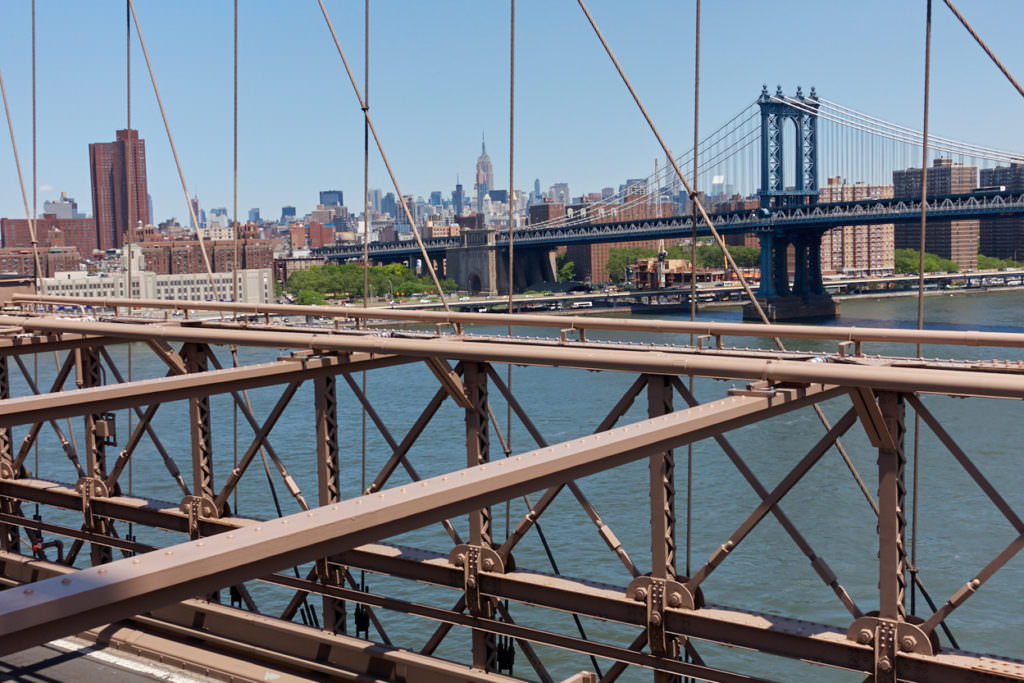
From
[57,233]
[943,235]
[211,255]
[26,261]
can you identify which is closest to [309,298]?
[211,255]

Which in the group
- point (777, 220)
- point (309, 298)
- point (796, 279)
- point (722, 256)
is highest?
point (777, 220)

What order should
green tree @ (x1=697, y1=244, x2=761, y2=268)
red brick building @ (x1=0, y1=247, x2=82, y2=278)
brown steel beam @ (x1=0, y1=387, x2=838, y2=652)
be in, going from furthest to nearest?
red brick building @ (x1=0, y1=247, x2=82, y2=278)
green tree @ (x1=697, y1=244, x2=761, y2=268)
brown steel beam @ (x1=0, y1=387, x2=838, y2=652)

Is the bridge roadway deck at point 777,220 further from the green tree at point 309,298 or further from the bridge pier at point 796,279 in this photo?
the green tree at point 309,298

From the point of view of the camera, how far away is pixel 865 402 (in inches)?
203

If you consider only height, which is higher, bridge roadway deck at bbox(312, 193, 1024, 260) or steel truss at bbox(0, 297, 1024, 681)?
bridge roadway deck at bbox(312, 193, 1024, 260)

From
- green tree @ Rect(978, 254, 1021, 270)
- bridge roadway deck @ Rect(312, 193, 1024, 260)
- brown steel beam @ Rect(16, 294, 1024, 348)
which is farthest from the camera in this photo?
green tree @ Rect(978, 254, 1021, 270)

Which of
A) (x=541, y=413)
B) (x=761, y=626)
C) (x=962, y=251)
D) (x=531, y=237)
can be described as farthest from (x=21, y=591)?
(x=962, y=251)

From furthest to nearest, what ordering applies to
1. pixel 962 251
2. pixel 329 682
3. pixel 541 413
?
pixel 962 251 → pixel 541 413 → pixel 329 682

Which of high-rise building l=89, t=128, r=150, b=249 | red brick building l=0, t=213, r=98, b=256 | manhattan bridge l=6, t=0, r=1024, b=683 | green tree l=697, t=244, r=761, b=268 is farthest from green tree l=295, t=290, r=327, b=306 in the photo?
red brick building l=0, t=213, r=98, b=256

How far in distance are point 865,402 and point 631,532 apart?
12868mm

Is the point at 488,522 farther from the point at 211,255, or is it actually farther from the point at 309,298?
the point at 211,255

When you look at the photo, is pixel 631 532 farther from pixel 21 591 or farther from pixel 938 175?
→ pixel 938 175

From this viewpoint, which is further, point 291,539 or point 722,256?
point 722,256

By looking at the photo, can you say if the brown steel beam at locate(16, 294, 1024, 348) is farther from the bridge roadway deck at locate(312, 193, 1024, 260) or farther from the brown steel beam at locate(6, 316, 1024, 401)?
the bridge roadway deck at locate(312, 193, 1024, 260)
